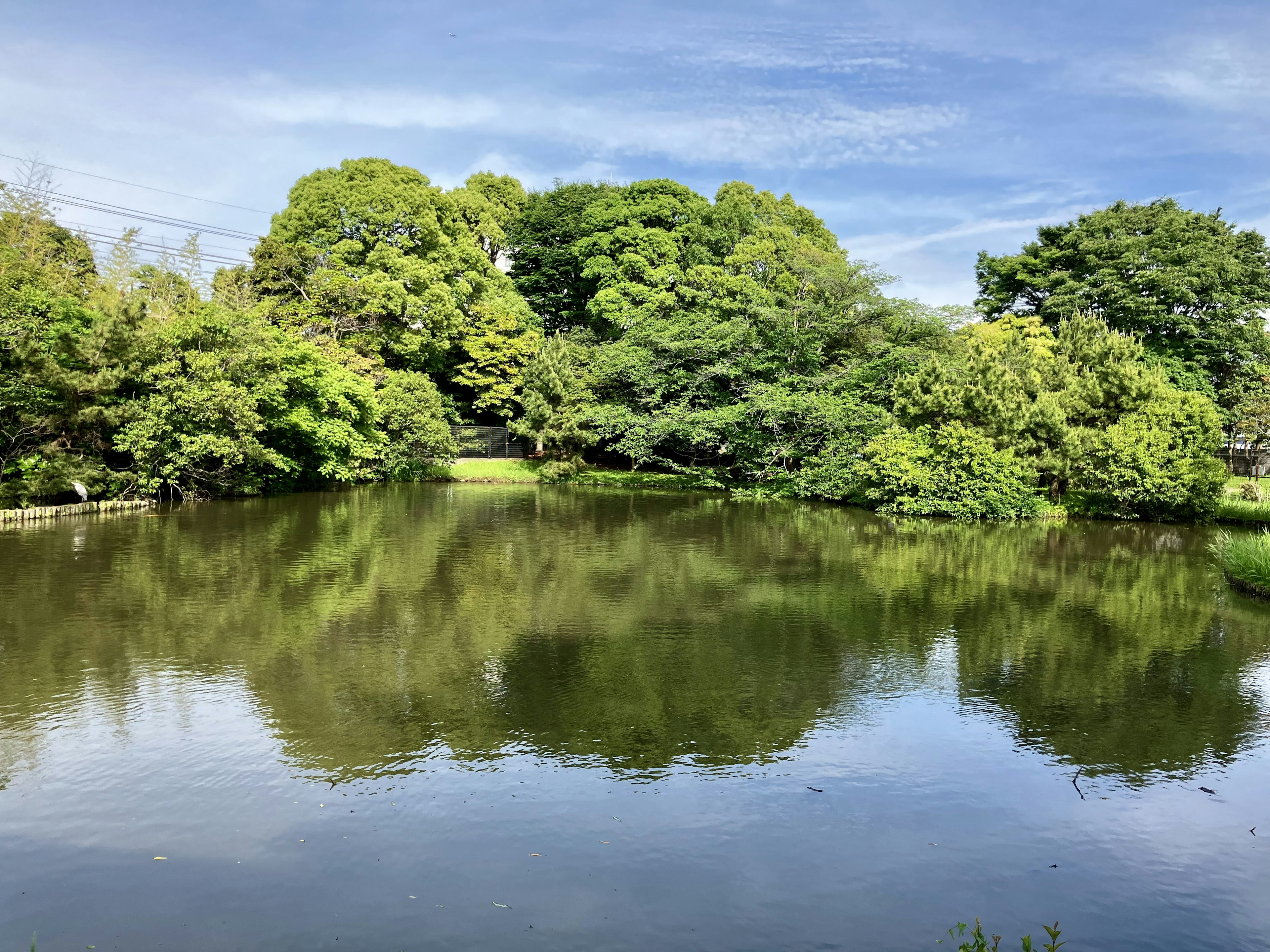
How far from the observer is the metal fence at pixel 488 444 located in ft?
126

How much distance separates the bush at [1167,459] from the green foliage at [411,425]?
23288mm

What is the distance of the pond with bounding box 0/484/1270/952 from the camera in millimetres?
4449

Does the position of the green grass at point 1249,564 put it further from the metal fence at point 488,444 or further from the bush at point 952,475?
the metal fence at point 488,444

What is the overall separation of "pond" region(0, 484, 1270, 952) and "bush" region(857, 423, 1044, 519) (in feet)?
31.2

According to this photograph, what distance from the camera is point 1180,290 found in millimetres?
32156

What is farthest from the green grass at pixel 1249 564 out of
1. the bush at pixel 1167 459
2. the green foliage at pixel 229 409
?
the green foliage at pixel 229 409

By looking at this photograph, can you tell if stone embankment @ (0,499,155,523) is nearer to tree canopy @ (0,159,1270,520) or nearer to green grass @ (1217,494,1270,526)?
tree canopy @ (0,159,1270,520)

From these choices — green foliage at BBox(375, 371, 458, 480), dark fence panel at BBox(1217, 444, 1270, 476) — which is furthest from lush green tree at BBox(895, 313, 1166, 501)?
green foliage at BBox(375, 371, 458, 480)

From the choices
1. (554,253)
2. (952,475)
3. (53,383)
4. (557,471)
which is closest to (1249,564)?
(952,475)

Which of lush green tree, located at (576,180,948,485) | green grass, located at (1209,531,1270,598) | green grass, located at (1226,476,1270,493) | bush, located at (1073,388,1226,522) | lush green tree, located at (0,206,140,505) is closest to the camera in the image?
green grass, located at (1209,531,1270,598)

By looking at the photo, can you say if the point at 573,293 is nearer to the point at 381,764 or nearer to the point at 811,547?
the point at 811,547

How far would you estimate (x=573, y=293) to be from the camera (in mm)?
44750

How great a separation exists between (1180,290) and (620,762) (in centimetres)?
3457

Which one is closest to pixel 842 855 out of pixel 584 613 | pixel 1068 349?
pixel 584 613
